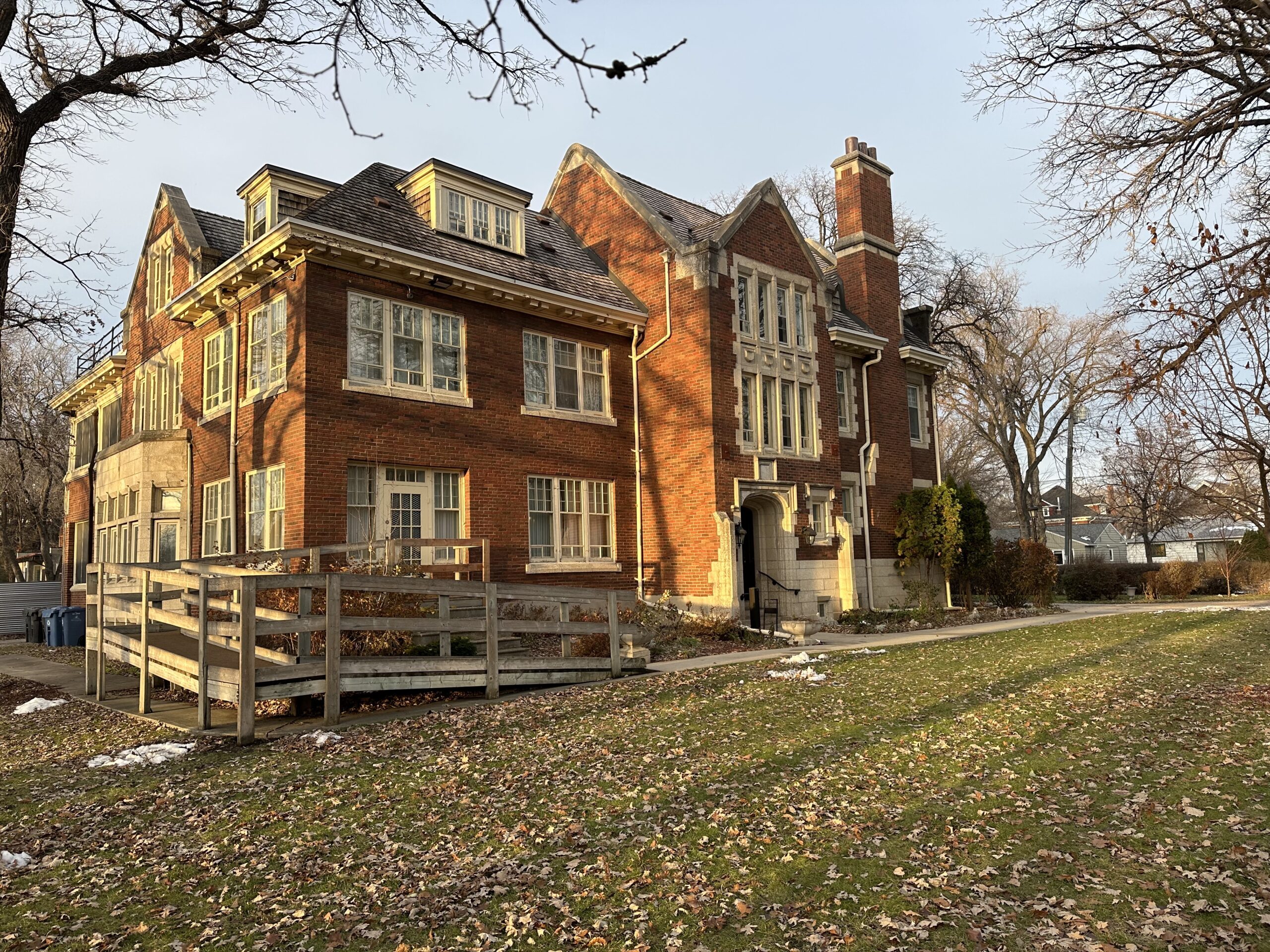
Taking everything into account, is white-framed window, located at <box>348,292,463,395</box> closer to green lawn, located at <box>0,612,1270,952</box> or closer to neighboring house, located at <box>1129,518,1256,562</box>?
green lawn, located at <box>0,612,1270,952</box>

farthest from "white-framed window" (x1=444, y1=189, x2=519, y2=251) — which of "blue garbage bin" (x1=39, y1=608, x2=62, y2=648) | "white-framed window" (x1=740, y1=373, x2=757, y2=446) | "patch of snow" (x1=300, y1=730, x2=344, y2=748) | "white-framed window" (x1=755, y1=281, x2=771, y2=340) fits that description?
"blue garbage bin" (x1=39, y1=608, x2=62, y2=648)

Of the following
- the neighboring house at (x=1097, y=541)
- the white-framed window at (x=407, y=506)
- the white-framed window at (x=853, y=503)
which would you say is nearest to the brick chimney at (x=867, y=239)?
the white-framed window at (x=853, y=503)

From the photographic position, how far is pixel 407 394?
1680cm

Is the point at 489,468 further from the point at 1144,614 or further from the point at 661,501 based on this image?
the point at 1144,614

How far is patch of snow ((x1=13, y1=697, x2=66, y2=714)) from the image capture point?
37.6 ft

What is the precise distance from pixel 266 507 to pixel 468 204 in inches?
311

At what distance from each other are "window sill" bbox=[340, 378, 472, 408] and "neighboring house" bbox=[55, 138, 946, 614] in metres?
0.05

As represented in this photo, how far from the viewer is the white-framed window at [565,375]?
19.2 metres

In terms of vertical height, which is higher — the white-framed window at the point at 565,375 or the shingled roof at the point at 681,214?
the shingled roof at the point at 681,214

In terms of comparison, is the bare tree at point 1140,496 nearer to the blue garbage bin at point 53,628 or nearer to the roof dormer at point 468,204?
the roof dormer at point 468,204

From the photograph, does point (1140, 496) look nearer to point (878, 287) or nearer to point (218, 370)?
point (878, 287)

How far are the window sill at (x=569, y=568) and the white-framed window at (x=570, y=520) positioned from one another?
11cm

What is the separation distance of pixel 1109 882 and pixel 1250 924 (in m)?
0.68

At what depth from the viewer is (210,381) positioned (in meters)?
19.1
